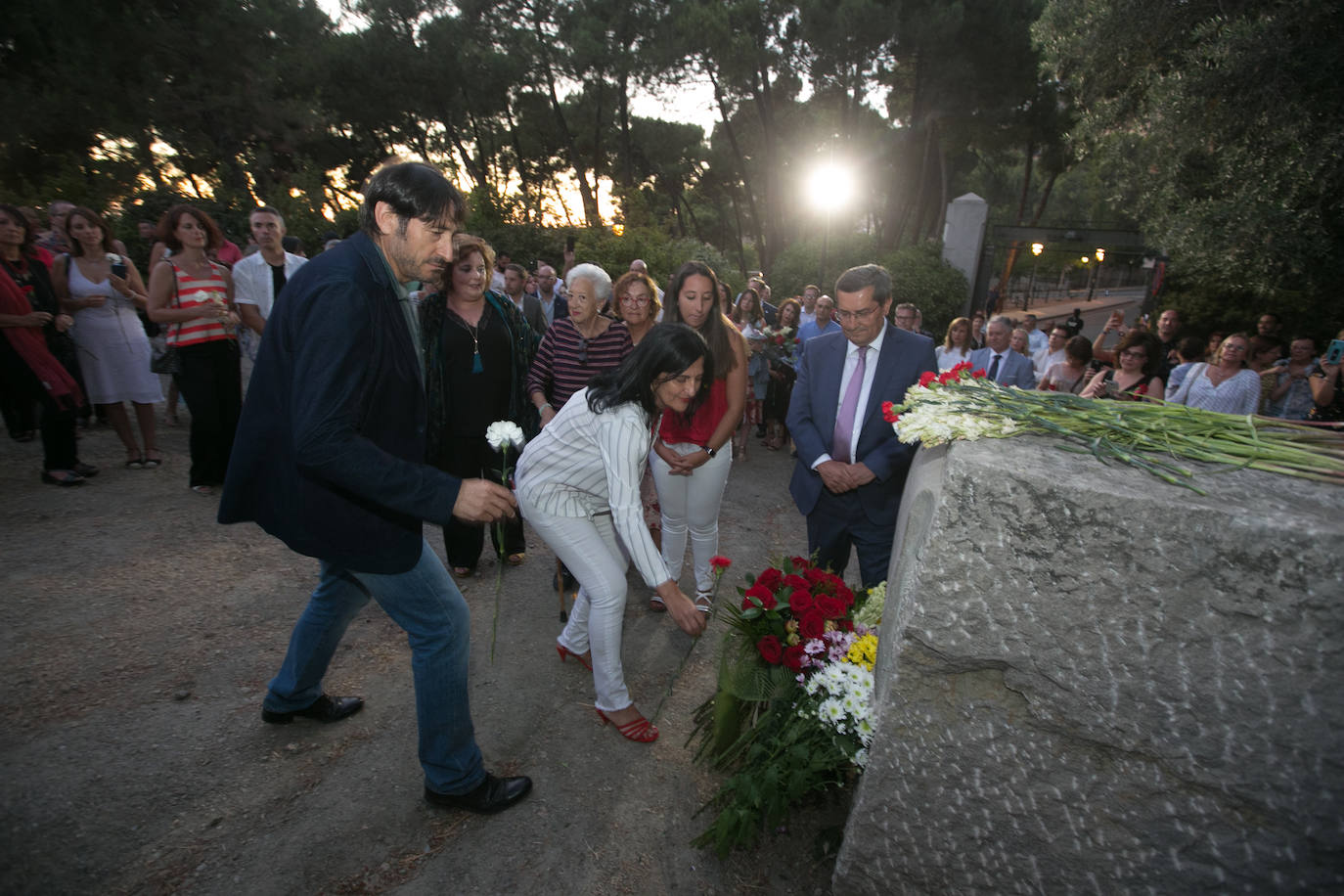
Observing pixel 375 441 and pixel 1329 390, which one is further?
pixel 1329 390

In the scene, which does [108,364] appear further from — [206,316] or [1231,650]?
[1231,650]

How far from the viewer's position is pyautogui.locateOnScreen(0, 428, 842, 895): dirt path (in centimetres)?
Result: 229

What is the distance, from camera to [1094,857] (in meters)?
1.79

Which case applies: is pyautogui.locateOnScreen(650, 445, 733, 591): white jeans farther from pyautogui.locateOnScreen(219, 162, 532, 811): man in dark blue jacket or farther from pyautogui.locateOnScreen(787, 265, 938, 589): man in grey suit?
pyautogui.locateOnScreen(219, 162, 532, 811): man in dark blue jacket

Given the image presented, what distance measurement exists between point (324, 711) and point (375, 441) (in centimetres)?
161

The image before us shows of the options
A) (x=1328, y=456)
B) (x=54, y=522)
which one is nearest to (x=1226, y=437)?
(x=1328, y=456)

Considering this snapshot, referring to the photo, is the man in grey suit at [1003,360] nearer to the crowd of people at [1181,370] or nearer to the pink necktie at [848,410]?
the crowd of people at [1181,370]

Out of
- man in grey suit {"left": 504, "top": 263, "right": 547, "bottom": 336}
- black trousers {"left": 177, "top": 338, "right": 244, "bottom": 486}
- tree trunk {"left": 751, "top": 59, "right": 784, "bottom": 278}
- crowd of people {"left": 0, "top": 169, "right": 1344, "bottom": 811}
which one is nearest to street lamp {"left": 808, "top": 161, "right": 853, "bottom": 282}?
tree trunk {"left": 751, "top": 59, "right": 784, "bottom": 278}

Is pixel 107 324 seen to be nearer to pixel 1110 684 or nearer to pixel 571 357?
pixel 571 357

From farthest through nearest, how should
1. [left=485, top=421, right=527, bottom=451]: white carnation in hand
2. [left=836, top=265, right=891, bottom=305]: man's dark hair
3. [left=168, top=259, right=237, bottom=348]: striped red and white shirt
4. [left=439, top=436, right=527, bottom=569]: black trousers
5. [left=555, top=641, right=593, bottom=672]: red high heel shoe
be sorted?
[left=168, top=259, right=237, bottom=348]: striped red and white shirt < [left=439, top=436, right=527, bottom=569]: black trousers < [left=555, top=641, right=593, bottom=672]: red high heel shoe < [left=836, top=265, right=891, bottom=305]: man's dark hair < [left=485, top=421, right=527, bottom=451]: white carnation in hand

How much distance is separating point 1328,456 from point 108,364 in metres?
7.50

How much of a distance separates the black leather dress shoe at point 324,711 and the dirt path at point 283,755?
5 centimetres

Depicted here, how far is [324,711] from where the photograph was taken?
9.63 ft

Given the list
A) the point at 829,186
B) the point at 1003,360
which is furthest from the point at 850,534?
the point at 829,186
